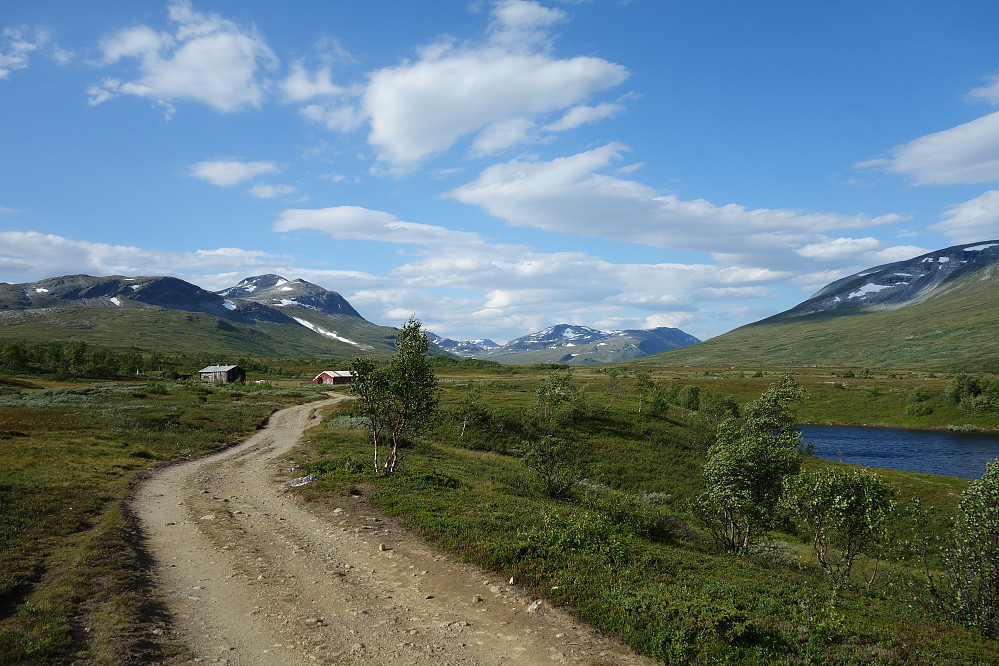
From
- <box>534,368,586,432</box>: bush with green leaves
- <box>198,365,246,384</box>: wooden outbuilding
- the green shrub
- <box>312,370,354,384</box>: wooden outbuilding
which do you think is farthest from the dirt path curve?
<box>198,365,246,384</box>: wooden outbuilding

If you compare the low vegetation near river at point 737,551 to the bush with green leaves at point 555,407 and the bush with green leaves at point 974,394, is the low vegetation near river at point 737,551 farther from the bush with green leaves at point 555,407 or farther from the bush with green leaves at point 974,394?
the bush with green leaves at point 974,394

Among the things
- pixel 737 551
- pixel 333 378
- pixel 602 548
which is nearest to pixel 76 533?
pixel 602 548

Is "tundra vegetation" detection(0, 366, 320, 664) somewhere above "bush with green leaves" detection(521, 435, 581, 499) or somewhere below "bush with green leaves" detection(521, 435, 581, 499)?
above

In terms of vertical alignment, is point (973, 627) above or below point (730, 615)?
below

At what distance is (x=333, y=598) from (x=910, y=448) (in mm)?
128758

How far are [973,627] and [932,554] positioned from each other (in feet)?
117

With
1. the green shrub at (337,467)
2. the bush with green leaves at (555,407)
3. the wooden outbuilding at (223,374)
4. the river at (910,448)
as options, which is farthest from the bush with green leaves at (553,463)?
the wooden outbuilding at (223,374)

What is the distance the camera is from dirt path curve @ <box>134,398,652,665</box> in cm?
1278

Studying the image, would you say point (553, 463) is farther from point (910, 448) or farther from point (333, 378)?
point (333, 378)

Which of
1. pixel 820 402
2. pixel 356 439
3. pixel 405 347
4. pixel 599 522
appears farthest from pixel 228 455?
pixel 820 402

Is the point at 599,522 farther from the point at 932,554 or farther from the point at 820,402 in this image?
the point at 820,402

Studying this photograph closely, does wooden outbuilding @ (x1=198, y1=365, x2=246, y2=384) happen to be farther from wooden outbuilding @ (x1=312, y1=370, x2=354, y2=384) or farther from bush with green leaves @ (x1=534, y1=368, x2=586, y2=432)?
bush with green leaves @ (x1=534, y1=368, x2=586, y2=432)

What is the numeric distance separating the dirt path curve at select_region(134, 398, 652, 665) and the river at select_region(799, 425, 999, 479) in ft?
320

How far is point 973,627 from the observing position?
15266 mm
